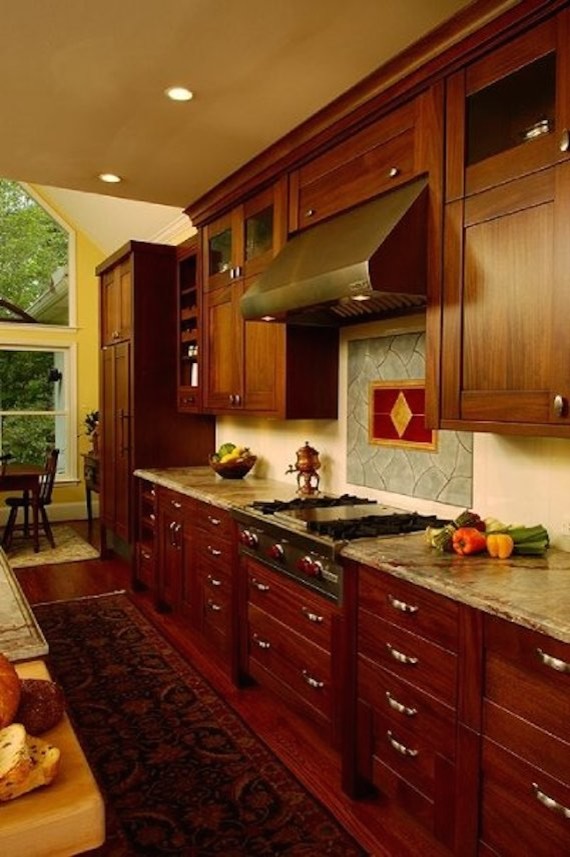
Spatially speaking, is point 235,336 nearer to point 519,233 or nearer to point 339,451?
point 339,451

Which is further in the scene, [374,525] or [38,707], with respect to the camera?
[374,525]

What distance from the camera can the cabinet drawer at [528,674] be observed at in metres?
1.49

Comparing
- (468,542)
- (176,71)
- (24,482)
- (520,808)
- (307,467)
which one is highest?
(176,71)

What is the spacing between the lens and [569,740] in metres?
1.47

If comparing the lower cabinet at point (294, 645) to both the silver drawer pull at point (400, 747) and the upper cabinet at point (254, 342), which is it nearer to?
the silver drawer pull at point (400, 747)

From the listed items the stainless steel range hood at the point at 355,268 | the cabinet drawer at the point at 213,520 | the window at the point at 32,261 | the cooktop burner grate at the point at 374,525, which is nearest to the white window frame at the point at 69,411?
the window at the point at 32,261

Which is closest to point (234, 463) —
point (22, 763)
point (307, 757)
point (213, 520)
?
point (213, 520)

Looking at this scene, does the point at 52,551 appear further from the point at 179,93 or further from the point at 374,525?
the point at 179,93

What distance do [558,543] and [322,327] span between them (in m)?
1.68

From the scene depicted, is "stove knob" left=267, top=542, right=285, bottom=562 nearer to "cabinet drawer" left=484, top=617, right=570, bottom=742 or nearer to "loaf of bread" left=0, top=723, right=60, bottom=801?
"cabinet drawer" left=484, top=617, right=570, bottom=742

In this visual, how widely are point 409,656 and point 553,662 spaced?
56cm

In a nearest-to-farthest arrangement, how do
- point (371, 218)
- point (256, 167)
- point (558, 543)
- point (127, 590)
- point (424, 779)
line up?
point (424, 779) < point (558, 543) < point (371, 218) < point (256, 167) < point (127, 590)

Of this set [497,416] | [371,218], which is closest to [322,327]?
[371,218]

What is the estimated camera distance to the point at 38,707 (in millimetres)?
1030
